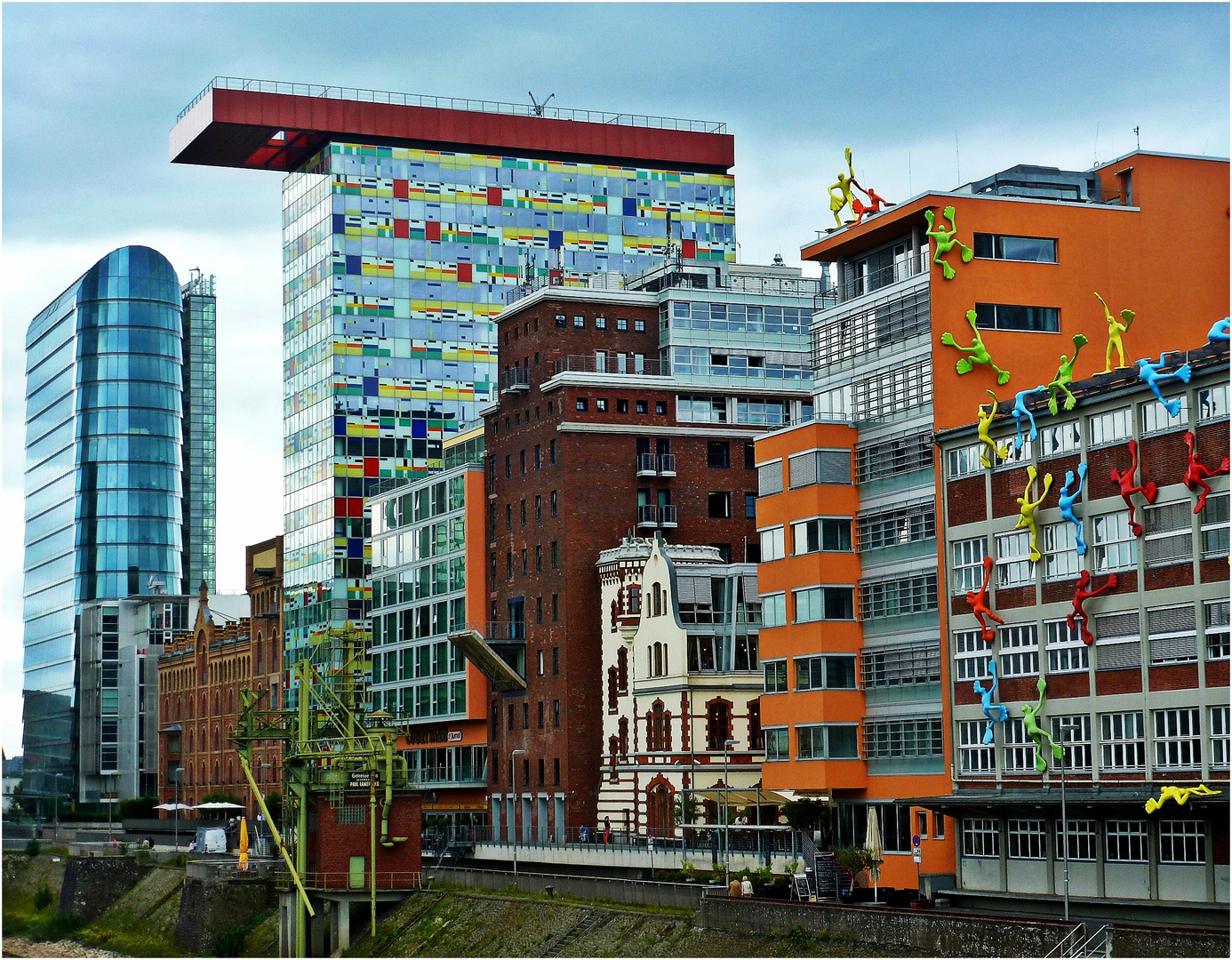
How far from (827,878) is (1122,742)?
1620cm

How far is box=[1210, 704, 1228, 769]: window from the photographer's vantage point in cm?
6888

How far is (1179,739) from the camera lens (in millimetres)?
70875

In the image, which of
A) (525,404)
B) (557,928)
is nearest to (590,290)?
(525,404)

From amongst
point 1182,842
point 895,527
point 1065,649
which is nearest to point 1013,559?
point 1065,649

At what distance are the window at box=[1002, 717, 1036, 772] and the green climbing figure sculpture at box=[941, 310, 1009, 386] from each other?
54.0 feet

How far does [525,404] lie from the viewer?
13288 centimetres

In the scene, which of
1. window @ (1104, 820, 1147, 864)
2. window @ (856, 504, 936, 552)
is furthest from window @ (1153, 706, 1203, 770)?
window @ (856, 504, 936, 552)

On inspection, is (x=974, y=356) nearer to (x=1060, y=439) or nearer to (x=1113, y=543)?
(x=1060, y=439)

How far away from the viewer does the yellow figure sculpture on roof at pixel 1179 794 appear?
223 feet

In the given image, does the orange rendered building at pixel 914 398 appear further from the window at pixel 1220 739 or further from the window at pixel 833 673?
the window at pixel 1220 739

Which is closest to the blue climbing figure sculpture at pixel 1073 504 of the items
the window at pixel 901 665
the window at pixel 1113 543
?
the window at pixel 1113 543

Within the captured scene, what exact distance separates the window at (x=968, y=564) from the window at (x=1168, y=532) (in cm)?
1073

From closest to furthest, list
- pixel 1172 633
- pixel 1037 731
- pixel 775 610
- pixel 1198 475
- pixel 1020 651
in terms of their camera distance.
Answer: pixel 1198 475 < pixel 1172 633 < pixel 1037 731 < pixel 1020 651 < pixel 775 610

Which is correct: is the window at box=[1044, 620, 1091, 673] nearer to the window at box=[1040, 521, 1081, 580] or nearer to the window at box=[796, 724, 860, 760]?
the window at box=[1040, 521, 1081, 580]
